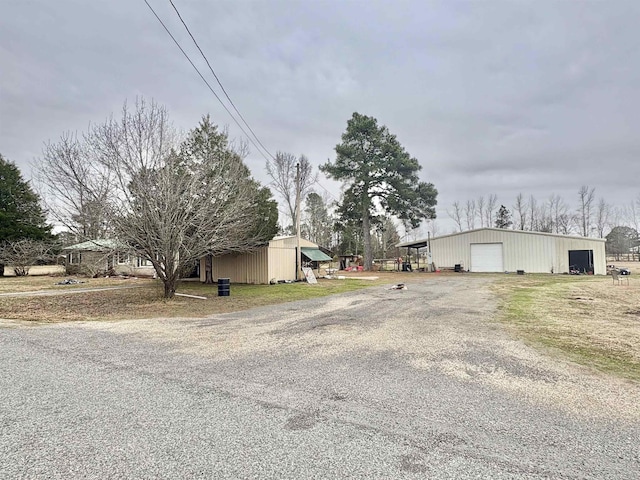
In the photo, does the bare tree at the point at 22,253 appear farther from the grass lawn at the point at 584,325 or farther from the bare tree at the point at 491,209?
the bare tree at the point at 491,209

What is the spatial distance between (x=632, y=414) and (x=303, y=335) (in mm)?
4616

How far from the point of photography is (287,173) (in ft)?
101

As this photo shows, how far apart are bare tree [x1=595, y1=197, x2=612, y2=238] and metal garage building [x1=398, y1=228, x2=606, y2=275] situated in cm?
3065

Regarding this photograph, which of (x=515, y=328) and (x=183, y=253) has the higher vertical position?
(x=183, y=253)

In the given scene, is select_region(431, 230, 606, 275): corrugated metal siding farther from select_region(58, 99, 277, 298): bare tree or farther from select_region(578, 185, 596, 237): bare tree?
select_region(578, 185, 596, 237): bare tree

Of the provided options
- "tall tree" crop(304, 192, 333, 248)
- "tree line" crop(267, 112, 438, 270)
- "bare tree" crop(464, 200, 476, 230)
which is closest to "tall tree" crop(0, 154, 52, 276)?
"tree line" crop(267, 112, 438, 270)

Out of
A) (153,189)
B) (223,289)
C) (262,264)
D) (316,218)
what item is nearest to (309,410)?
(153,189)

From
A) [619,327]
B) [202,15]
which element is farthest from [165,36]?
[619,327]

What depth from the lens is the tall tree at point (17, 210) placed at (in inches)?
972

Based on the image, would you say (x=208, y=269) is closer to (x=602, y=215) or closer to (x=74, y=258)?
(x=74, y=258)

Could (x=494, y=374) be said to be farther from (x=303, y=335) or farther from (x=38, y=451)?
(x=38, y=451)

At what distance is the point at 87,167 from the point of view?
11219 mm

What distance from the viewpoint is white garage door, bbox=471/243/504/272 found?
25.8 metres

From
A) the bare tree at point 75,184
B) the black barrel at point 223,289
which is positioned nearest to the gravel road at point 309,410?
the bare tree at point 75,184
